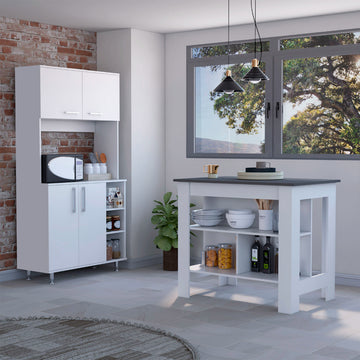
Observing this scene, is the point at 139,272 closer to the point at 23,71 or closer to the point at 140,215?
the point at 140,215

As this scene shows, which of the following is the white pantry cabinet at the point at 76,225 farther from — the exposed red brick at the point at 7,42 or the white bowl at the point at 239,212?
the white bowl at the point at 239,212

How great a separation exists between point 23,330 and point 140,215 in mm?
2843

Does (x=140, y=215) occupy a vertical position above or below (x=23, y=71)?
below

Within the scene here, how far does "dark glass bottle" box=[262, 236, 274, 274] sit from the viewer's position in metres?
5.39

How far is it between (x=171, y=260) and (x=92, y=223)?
976 millimetres

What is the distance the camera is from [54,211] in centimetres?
625

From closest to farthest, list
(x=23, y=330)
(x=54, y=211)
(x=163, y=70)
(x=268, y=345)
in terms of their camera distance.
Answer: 1. (x=268, y=345)
2. (x=23, y=330)
3. (x=54, y=211)
4. (x=163, y=70)

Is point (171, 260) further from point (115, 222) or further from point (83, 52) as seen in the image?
point (83, 52)

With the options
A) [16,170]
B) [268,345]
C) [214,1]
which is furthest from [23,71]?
[268,345]

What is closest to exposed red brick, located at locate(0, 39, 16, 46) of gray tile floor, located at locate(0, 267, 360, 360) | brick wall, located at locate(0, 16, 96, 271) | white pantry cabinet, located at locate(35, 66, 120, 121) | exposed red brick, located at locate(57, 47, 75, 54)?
brick wall, located at locate(0, 16, 96, 271)

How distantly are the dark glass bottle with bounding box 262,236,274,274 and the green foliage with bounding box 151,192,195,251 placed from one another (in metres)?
1.67

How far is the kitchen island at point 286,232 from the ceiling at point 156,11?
63.8 inches

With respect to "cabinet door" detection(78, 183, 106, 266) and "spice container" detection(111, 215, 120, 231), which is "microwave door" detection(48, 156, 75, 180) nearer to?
"cabinet door" detection(78, 183, 106, 266)

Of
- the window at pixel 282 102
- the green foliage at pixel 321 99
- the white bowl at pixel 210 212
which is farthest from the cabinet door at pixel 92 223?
the green foliage at pixel 321 99
